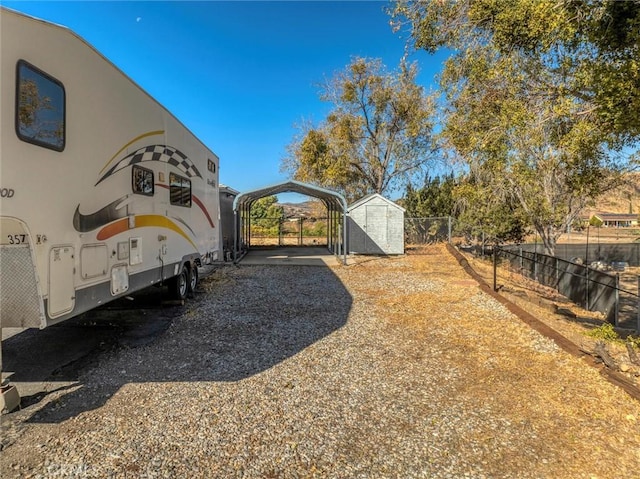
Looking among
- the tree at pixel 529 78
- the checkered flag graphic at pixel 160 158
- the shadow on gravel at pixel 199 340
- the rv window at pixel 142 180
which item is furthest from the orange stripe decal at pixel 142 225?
the tree at pixel 529 78

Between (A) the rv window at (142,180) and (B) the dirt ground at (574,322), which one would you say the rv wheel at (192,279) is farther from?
(B) the dirt ground at (574,322)

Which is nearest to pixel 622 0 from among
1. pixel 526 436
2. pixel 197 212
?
pixel 526 436

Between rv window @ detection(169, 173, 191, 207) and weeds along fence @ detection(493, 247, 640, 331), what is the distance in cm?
658

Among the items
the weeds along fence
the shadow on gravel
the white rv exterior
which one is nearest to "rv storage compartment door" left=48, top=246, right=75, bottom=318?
the white rv exterior

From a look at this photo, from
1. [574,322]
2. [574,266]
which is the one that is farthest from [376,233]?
[574,322]

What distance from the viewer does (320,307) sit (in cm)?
730

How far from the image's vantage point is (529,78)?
6.46 m

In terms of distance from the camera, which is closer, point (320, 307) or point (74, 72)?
point (74, 72)

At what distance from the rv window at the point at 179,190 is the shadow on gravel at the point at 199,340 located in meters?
1.89

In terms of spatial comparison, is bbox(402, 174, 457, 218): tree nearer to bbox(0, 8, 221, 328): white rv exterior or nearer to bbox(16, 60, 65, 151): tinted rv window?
bbox(0, 8, 221, 328): white rv exterior

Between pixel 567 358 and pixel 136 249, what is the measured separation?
17.2 ft

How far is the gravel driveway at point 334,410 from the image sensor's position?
2.63 metres

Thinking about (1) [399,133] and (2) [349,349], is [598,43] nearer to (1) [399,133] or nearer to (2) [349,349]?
(2) [349,349]

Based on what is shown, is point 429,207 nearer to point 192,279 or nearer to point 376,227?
point 376,227
